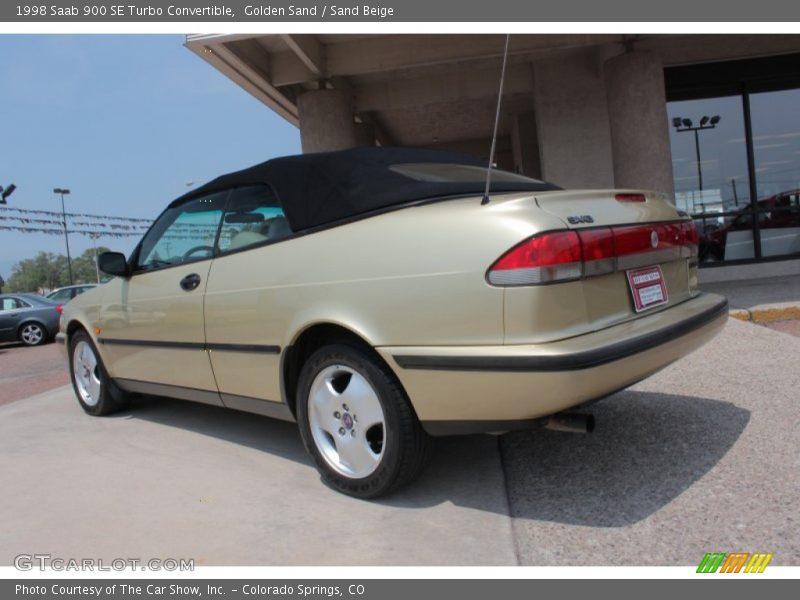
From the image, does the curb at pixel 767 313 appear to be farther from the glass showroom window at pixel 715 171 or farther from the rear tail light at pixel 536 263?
the rear tail light at pixel 536 263

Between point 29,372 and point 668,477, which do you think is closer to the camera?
point 668,477

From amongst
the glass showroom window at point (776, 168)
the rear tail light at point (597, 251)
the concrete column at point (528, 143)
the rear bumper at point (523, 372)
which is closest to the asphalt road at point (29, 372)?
the rear bumper at point (523, 372)

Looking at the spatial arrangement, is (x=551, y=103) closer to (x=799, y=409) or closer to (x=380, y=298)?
(x=799, y=409)

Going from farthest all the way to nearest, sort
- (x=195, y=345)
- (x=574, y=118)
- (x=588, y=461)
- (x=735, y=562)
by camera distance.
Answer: (x=574, y=118), (x=195, y=345), (x=588, y=461), (x=735, y=562)

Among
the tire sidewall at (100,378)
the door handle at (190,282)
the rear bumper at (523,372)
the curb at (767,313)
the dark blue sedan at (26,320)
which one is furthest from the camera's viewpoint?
the dark blue sedan at (26,320)

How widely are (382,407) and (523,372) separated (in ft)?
2.26

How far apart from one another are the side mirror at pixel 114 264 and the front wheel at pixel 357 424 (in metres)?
1.90

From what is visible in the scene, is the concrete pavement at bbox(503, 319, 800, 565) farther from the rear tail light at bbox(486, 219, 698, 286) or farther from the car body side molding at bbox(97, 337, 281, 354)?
the car body side molding at bbox(97, 337, 281, 354)

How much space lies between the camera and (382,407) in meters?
2.65

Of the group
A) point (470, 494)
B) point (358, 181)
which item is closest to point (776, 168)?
point (358, 181)

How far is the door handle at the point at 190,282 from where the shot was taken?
11.6ft

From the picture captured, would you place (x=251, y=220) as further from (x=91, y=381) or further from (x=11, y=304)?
(x=11, y=304)

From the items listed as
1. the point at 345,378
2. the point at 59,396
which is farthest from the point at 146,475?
the point at 59,396

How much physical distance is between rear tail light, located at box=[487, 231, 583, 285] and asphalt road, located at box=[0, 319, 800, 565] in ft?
3.28
